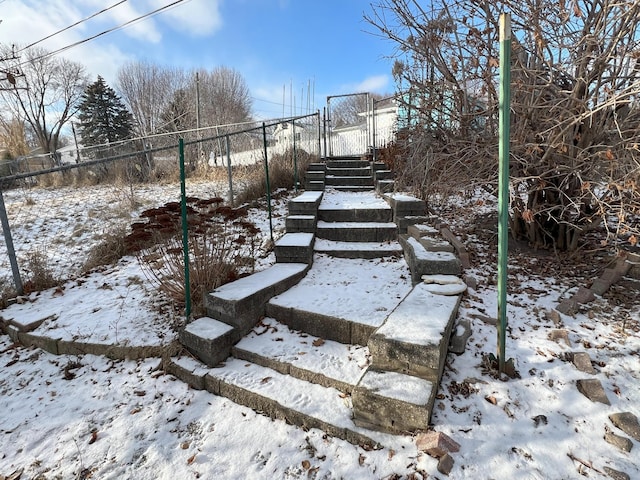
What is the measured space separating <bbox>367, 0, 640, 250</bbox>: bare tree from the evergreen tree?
25.4m

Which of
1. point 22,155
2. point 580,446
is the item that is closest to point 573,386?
point 580,446

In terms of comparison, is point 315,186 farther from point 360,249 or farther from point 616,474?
point 616,474

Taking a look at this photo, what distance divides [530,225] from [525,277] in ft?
2.75

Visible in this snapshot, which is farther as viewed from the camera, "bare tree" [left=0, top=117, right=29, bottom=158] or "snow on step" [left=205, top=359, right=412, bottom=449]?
"bare tree" [left=0, top=117, right=29, bottom=158]

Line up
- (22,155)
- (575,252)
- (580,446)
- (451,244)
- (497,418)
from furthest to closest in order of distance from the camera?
1. (22,155)
2. (451,244)
3. (575,252)
4. (497,418)
5. (580,446)

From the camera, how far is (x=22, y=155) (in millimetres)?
10750

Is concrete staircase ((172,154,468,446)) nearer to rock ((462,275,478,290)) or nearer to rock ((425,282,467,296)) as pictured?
rock ((425,282,467,296))

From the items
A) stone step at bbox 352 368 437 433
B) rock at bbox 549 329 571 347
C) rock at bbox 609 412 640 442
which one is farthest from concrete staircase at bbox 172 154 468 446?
rock at bbox 609 412 640 442

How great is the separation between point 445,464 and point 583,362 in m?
1.15

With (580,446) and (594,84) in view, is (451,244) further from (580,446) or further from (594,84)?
(580,446)

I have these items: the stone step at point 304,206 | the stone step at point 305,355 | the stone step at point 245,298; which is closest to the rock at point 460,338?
the stone step at point 305,355

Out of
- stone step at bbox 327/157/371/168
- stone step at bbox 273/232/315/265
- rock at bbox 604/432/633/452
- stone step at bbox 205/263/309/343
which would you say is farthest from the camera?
stone step at bbox 327/157/371/168

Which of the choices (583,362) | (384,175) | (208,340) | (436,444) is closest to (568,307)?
(583,362)

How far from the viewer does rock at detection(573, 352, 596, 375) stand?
1.93 metres
